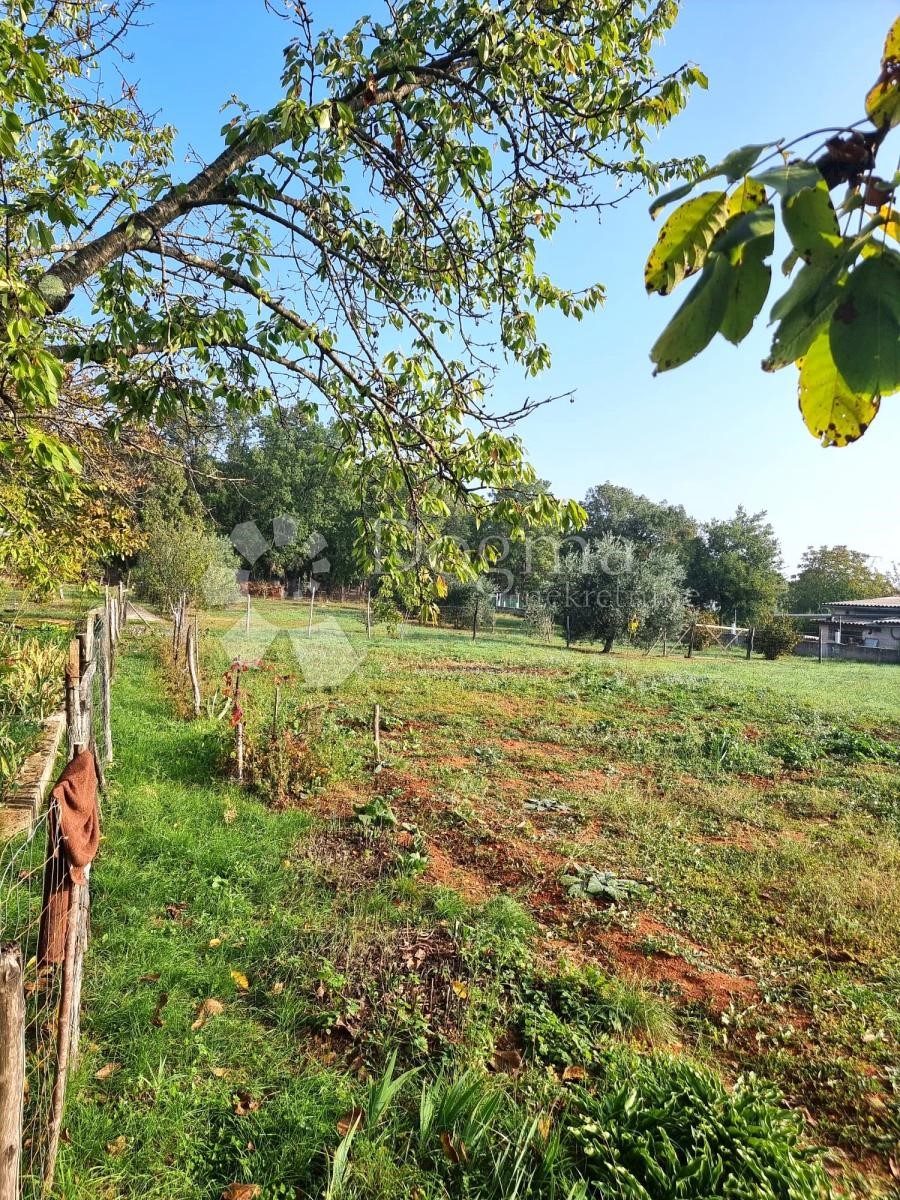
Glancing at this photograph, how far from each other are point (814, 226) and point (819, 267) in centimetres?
4

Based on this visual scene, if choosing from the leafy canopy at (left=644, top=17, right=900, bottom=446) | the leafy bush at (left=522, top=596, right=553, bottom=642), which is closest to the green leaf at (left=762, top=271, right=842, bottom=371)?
the leafy canopy at (left=644, top=17, right=900, bottom=446)

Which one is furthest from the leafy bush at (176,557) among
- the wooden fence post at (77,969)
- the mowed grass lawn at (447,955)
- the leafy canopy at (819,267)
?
the leafy canopy at (819,267)

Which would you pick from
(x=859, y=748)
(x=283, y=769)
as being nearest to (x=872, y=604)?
Answer: (x=859, y=748)

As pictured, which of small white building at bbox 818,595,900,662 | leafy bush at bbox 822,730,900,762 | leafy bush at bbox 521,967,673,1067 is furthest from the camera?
small white building at bbox 818,595,900,662

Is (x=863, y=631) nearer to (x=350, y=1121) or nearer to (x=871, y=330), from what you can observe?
(x=350, y=1121)

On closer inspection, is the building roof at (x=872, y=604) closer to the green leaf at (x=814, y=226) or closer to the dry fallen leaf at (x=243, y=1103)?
the dry fallen leaf at (x=243, y=1103)

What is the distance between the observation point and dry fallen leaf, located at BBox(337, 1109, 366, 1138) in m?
2.30

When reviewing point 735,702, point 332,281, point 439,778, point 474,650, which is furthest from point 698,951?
point 474,650

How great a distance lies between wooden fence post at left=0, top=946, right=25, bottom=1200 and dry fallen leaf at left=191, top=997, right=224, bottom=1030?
164 cm

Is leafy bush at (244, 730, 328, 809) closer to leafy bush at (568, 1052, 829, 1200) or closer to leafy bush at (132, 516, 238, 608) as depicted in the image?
leafy bush at (568, 1052, 829, 1200)

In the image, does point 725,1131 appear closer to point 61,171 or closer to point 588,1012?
point 588,1012

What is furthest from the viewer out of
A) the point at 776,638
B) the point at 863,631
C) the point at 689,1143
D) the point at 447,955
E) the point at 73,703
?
the point at 863,631

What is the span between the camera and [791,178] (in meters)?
0.57

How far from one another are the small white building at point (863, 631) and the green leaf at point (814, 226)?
1365 inches
